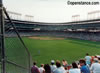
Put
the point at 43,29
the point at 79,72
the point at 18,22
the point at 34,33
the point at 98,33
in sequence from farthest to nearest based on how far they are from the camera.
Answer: the point at 43,29 → the point at 34,33 → the point at 18,22 → the point at 98,33 → the point at 79,72

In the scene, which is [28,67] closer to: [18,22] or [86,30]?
[86,30]

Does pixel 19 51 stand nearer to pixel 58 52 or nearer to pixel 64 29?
pixel 58 52

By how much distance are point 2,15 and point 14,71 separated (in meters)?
3.10

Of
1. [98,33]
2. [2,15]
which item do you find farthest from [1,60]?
[98,33]

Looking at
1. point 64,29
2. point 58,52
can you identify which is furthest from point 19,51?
point 64,29

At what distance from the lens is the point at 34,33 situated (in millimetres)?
56594

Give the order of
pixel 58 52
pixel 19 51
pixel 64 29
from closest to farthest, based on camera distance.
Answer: pixel 19 51 → pixel 58 52 → pixel 64 29

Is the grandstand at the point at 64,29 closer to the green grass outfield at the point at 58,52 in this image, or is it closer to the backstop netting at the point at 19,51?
the green grass outfield at the point at 58,52

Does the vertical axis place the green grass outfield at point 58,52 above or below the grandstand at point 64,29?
below

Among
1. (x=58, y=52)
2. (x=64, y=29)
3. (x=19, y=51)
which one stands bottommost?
(x=58, y=52)

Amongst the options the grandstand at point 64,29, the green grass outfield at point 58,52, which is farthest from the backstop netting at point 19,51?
the grandstand at point 64,29

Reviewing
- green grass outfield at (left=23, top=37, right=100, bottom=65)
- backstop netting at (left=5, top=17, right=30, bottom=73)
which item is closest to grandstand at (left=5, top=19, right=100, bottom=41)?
green grass outfield at (left=23, top=37, right=100, bottom=65)

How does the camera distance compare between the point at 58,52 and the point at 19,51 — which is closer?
the point at 19,51

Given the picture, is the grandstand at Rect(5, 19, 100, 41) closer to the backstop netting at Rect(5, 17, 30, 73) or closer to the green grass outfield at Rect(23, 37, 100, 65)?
the green grass outfield at Rect(23, 37, 100, 65)
